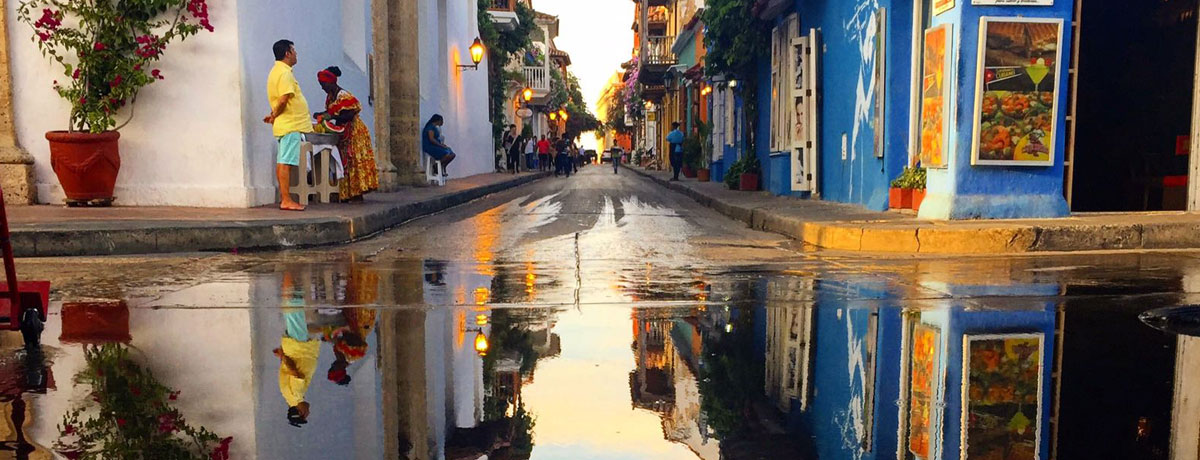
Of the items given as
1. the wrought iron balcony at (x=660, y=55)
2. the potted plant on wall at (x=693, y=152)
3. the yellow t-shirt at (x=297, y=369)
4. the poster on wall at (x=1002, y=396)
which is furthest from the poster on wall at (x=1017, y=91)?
the wrought iron balcony at (x=660, y=55)

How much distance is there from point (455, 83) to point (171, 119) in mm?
16482

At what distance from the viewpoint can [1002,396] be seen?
119 inches

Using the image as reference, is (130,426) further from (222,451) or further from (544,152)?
(544,152)

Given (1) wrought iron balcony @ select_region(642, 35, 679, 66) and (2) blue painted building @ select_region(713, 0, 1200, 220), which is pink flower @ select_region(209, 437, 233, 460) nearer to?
(2) blue painted building @ select_region(713, 0, 1200, 220)

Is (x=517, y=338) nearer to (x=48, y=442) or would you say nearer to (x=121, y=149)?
(x=48, y=442)

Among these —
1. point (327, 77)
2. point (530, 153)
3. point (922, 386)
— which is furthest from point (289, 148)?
point (530, 153)

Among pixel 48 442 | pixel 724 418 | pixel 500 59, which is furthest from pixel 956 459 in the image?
pixel 500 59

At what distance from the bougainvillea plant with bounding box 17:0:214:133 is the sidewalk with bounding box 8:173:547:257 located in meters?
1.09

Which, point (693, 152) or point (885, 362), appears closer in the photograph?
point (885, 362)

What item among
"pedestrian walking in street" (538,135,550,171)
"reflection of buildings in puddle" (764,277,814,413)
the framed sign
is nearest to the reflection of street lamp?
"reflection of buildings in puddle" (764,277,814,413)

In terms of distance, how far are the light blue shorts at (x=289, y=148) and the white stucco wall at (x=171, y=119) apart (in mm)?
766

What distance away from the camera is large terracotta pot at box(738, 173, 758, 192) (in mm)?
18422

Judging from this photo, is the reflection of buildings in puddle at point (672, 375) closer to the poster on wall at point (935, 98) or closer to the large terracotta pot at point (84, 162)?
the poster on wall at point (935, 98)

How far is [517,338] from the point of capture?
401 cm
